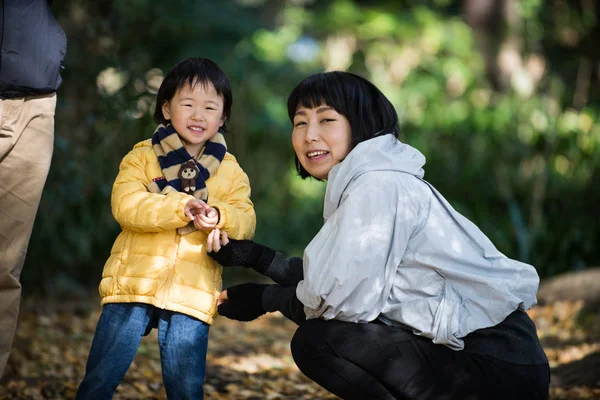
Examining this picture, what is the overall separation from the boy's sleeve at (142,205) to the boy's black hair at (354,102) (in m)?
0.56

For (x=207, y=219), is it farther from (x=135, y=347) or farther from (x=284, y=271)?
(x=135, y=347)

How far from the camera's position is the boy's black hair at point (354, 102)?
2.65 meters

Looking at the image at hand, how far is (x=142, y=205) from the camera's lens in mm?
2551

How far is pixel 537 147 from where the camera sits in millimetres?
7359

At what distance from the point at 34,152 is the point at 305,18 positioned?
10.1 metres

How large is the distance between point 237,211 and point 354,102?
54 centimetres

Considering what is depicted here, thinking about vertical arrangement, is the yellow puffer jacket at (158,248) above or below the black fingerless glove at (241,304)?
above

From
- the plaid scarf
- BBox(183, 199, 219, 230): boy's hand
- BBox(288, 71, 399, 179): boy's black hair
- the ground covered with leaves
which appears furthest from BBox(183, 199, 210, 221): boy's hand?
the ground covered with leaves

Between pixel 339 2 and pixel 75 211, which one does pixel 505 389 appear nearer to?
pixel 75 211

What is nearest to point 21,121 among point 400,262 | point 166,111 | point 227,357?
point 166,111

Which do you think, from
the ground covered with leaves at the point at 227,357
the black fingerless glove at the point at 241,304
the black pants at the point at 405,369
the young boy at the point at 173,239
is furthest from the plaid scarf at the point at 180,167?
the ground covered with leaves at the point at 227,357

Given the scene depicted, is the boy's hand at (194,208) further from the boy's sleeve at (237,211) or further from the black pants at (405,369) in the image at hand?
the black pants at (405,369)

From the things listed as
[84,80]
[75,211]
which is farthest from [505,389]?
[75,211]

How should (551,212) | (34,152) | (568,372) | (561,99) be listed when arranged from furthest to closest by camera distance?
(561,99) → (551,212) → (568,372) → (34,152)
